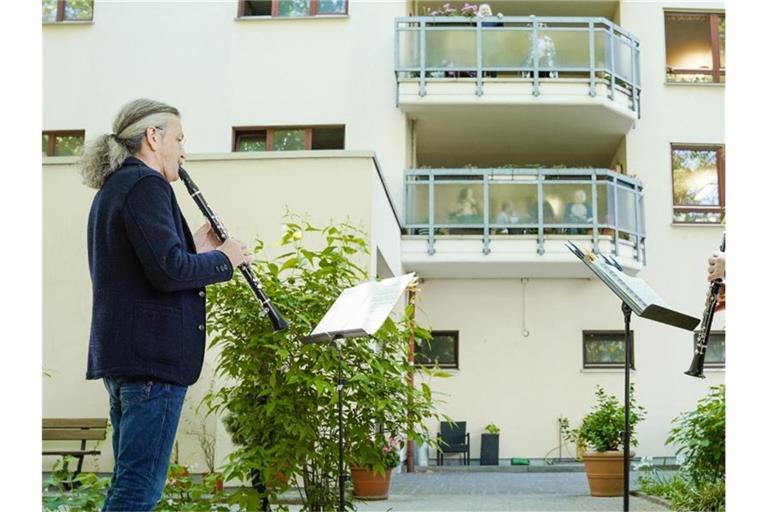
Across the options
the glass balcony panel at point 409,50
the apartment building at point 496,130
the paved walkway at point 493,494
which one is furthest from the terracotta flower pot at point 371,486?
the glass balcony panel at point 409,50

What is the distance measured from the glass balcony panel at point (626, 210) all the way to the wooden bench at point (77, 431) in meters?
9.24

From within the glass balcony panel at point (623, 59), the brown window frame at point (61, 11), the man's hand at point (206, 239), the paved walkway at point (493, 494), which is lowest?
the paved walkway at point (493, 494)

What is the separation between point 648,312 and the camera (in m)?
4.02

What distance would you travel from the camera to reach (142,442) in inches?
114

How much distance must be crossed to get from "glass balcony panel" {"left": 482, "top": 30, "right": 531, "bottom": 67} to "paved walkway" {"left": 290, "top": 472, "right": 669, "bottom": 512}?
6.79 metres

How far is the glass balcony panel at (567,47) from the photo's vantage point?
16.2 metres

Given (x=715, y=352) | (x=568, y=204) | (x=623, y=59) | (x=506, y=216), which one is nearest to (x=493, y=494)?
(x=506, y=216)

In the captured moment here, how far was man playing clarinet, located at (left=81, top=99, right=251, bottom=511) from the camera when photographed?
9.61 feet

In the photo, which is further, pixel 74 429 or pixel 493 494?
pixel 493 494

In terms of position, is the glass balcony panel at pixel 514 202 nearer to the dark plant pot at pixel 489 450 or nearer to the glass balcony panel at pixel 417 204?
the glass balcony panel at pixel 417 204

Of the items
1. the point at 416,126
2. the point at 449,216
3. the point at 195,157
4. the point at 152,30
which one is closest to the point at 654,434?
the point at 449,216

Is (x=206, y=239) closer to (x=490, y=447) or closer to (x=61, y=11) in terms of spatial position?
(x=490, y=447)

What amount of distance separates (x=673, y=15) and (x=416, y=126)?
553 cm

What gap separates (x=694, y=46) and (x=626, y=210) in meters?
4.13
